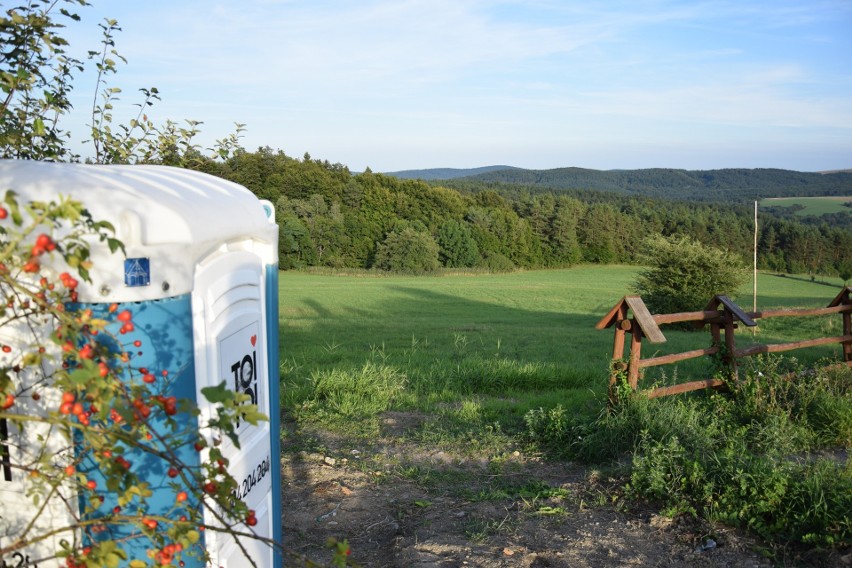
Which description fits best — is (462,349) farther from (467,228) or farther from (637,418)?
(467,228)

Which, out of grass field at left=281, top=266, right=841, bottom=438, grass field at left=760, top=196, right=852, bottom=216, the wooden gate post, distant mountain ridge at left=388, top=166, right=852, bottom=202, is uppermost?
distant mountain ridge at left=388, top=166, right=852, bottom=202

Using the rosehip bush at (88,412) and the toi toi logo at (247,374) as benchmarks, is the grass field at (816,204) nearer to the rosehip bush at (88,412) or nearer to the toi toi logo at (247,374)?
the toi toi logo at (247,374)

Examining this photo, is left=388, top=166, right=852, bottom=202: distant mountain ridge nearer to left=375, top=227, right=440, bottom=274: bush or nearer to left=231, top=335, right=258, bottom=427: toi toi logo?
left=375, top=227, right=440, bottom=274: bush

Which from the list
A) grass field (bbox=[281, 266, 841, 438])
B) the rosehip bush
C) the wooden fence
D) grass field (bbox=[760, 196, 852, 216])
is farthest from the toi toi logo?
grass field (bbox=[760, 196, 852, 216])

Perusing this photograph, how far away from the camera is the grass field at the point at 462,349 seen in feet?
29.0

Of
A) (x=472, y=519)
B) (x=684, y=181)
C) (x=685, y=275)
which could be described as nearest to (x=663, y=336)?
(x=472, y=519)

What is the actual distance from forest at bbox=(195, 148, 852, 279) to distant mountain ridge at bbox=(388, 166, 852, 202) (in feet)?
89.2

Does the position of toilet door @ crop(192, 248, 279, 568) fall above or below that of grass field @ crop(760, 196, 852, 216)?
below

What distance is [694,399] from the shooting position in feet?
26.5

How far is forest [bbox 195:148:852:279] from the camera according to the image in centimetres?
6894

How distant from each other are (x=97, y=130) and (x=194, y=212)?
395 cm

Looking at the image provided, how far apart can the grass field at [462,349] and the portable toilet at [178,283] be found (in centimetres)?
454

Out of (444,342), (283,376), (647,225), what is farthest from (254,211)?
(647,225)

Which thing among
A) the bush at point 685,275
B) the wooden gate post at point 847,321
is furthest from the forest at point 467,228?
the wooden gate post at point 847,321
